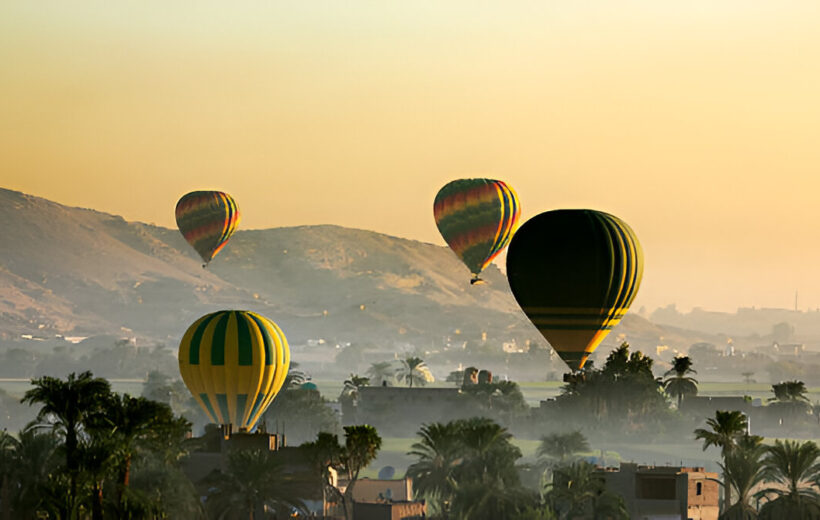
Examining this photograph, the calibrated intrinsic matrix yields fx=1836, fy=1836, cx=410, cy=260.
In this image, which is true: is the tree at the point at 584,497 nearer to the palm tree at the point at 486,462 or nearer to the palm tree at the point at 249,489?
the palm tree at the point at 486,462

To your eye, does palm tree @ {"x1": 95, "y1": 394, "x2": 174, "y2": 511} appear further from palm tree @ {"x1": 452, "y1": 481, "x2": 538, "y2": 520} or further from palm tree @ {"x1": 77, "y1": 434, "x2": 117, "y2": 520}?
palm tree @ {"x1": 452, "y1": 481, "x2": 538, "y2": 520}

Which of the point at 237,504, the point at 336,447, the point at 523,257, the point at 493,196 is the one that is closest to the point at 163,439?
the point at 237,504

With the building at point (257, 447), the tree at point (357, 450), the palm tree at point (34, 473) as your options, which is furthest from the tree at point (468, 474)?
the palm tree at point (34, 473)

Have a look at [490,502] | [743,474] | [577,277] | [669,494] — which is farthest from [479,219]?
[577,277]

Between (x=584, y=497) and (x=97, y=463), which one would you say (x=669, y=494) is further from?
(x=97, y=463)

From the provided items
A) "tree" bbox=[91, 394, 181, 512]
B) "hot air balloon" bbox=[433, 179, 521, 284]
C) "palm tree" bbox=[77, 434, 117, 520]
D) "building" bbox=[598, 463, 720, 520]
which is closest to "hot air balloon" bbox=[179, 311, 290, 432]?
"building" bbox=[598, 463, 720, 520]

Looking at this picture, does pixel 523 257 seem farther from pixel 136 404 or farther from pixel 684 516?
pixel 136 404
